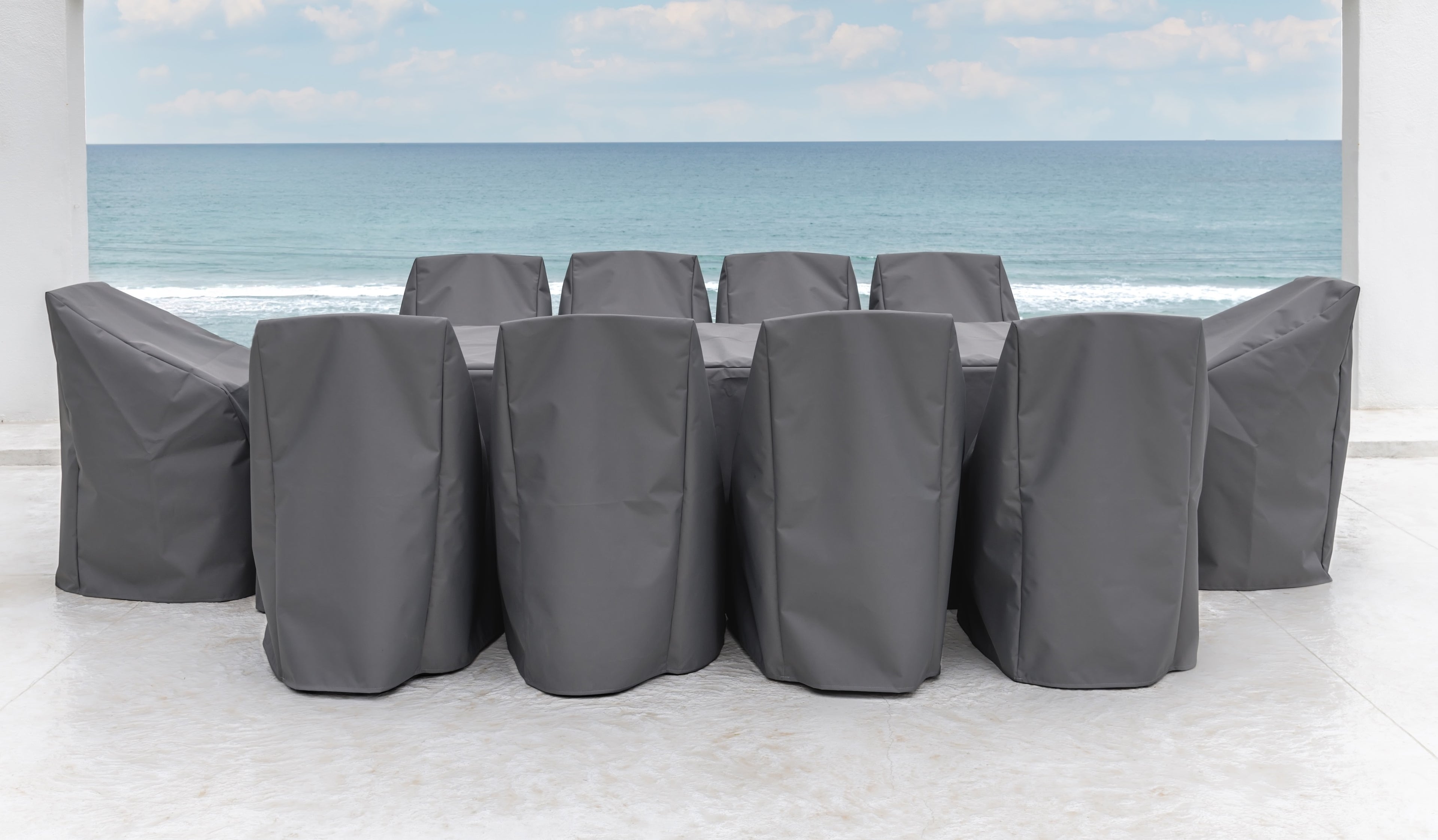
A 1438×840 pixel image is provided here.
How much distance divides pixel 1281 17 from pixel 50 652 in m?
33.8

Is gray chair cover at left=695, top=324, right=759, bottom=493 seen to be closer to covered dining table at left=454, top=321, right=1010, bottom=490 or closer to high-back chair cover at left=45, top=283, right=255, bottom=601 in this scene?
covered dining table at left=454, top=321, right=1010, bottom=490

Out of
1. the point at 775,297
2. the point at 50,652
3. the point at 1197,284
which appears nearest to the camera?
the point at 50,652

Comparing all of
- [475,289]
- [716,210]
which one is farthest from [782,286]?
[716,210]

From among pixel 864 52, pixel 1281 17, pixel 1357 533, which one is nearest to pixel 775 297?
pixel 1357 533

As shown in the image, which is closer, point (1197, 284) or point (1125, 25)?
point (1197, 284)

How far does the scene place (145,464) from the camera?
3.13 m

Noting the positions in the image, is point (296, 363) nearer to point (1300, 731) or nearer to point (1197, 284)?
point (1300, 731)

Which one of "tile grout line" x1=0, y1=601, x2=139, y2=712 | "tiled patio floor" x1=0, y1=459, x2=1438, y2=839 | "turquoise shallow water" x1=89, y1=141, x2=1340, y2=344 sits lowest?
"tiled patio floor" x1=0, y1=459, x2=1438, y2=839

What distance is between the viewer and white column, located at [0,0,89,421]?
17.3 feet

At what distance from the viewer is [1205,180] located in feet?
98.7

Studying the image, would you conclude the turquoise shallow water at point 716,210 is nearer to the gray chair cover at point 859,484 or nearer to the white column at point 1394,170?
the white column at point 1394,170

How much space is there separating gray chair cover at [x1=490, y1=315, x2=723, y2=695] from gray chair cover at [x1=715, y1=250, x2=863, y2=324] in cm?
234

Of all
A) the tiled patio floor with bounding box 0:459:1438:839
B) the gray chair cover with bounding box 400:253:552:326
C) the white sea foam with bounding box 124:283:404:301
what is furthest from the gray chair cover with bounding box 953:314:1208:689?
the white sea foam with bounding box 124:283:404:301

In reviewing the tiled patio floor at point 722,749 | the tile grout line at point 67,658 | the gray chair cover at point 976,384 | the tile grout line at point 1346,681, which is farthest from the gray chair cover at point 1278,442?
the tile grout line at point 67,658
